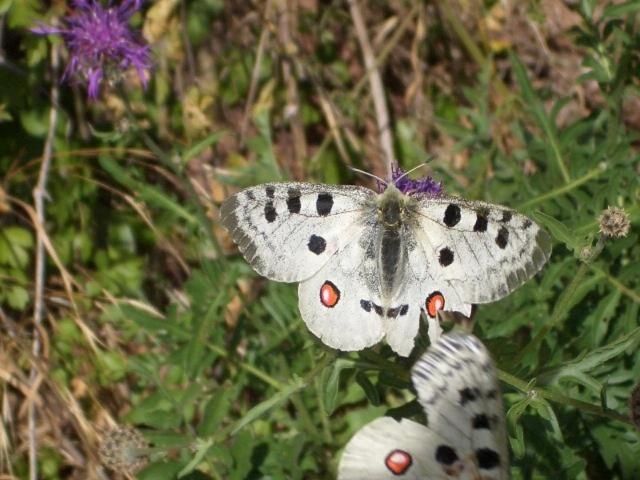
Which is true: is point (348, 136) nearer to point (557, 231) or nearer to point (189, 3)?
point (189, 3)

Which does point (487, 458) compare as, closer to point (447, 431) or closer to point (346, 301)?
point (447, 431)

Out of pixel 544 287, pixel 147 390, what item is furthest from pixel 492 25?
pixel 147 390

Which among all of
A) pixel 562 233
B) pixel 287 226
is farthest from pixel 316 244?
pixel 562 233

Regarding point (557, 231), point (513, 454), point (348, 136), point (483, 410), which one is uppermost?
point (348, 136)

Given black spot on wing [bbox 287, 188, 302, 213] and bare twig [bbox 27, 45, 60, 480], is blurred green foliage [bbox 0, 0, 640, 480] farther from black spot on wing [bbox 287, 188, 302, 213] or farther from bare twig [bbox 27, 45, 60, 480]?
black spot on wing [bbox 287, 188, 302, 213]

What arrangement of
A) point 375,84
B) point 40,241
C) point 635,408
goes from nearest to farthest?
point 635,408 → point 40,241 → point 375,84

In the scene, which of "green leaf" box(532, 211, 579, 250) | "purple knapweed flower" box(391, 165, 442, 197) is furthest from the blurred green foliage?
"purple knapweed flower" box(391, 165, 442, 197)

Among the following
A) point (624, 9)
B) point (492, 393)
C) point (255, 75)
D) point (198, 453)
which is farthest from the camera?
point (255, 75)

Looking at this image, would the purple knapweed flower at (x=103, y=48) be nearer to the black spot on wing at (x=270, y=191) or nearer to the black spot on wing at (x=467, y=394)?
the black spot on wing at (x=270, y=191)
